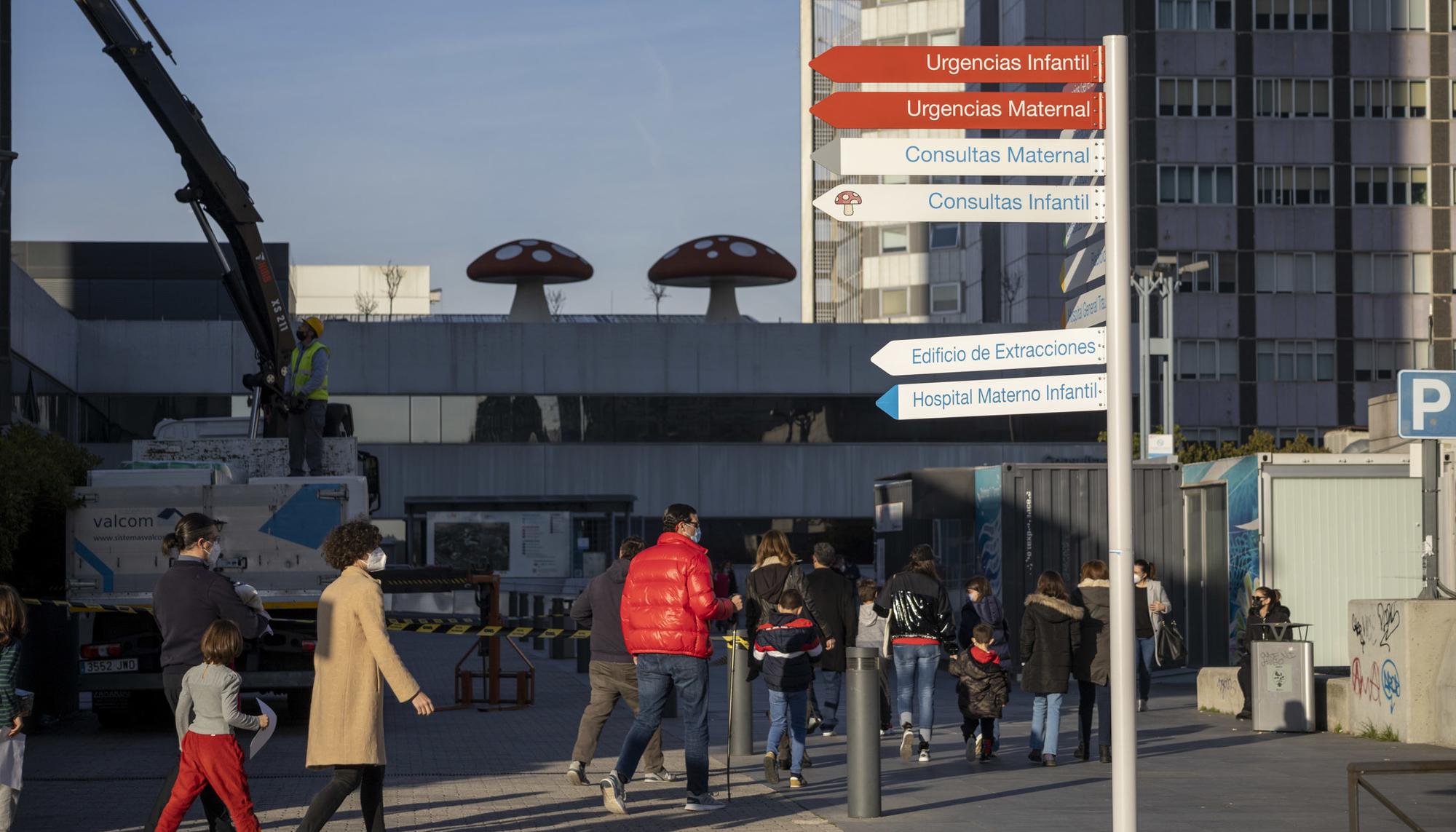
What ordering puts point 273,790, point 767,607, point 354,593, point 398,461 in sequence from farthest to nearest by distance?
point 398,461 < point 767,607 < point 273,790 < point 354,593

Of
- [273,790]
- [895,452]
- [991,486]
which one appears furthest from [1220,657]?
[895,452]

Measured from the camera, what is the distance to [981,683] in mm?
14031

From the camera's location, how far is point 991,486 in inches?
947

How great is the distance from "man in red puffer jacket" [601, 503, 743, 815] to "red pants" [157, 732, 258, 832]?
2829 millimetres

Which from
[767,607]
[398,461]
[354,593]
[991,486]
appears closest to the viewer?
[354,593]

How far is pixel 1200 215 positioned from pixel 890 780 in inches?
2326

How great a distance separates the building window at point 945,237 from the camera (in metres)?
86.6

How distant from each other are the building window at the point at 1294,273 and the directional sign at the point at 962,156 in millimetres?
64757

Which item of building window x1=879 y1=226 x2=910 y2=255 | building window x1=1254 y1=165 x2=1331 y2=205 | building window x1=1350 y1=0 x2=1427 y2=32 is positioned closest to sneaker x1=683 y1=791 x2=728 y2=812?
building window x1=1254 y1=165 x2=1331 y2=205

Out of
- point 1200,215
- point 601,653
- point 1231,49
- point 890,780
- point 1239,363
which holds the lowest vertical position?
point 890,780

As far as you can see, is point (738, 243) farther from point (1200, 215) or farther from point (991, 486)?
point (991, 486)

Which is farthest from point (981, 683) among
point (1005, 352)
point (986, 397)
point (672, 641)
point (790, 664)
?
point (1005, 352)

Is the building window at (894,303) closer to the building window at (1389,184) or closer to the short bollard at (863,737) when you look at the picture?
the building window at (1389,184)

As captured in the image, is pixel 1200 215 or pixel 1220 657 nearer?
pixel 1220 657
